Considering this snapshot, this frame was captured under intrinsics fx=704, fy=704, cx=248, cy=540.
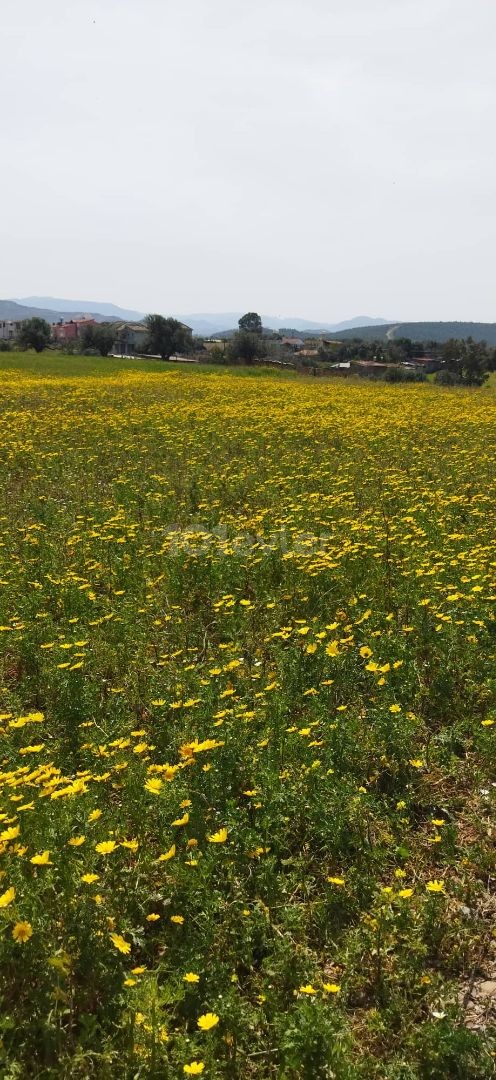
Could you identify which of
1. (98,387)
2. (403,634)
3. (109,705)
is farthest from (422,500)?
(98,387)

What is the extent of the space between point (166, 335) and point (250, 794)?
2478 inches

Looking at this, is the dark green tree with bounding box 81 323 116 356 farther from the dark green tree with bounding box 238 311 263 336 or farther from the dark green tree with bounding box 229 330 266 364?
the dark green tree with bounding box 238 311 263 336

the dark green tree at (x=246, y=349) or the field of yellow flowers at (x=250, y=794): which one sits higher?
the dark green tree at (x=246, y=349)

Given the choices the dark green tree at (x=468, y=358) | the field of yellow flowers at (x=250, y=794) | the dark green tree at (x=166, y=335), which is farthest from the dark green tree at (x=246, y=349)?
the field of yellow flowers at (x=250, y=794)

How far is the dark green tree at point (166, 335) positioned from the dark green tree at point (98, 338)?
3819 millimetres

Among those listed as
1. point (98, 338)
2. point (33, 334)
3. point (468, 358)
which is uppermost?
point (98, 338)

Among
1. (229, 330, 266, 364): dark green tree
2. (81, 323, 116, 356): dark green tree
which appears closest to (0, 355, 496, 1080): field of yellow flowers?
(229, 330, 266, 364): dark green tree

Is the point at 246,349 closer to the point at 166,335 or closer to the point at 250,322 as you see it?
the point at 166,335

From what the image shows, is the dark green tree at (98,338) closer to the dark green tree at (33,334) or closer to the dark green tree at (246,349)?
the dark green tree at (33,334)

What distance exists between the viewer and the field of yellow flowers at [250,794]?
8.68 ft

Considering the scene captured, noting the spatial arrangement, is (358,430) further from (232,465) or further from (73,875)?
(73,875)

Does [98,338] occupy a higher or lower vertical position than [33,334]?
higher

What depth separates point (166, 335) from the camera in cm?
6300

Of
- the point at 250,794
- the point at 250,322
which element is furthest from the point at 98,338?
the point at 250,794
